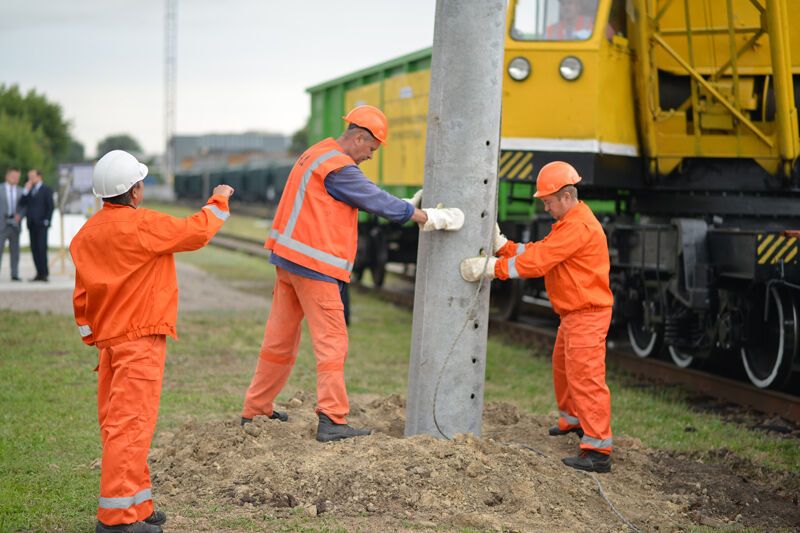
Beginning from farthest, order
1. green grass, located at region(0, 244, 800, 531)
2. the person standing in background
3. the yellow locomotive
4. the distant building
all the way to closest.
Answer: the distant building
the person standing in background
the yellow locomotive
green grass, located at region(0, 244, 800, 531)

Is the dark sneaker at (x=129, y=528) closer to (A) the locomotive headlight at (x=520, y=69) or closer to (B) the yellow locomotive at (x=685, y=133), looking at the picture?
(B) the yellow locomotive at (x=685, y=133)

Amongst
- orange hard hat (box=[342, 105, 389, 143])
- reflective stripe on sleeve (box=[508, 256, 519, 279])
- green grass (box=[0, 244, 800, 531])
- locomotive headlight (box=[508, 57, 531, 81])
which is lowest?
green grass (box=[0, 244, 800, 531])

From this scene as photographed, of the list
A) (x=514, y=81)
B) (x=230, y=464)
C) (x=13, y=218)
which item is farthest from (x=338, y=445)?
(x=13, y=218)

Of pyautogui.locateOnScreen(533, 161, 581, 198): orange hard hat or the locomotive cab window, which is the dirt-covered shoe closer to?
pyautogui.locateOnScreen(533, 161, 581, 198): orange hard hat

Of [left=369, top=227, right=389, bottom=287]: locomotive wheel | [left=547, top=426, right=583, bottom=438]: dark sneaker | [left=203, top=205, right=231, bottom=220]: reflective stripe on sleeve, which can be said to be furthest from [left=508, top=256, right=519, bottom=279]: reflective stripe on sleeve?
[left=369, top=227, right=389, bottom=287]: locomotive wheel

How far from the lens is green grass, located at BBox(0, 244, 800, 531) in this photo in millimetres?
5875

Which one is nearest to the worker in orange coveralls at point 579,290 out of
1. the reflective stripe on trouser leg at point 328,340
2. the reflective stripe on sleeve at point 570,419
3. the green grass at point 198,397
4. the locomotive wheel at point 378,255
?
the reflective stripe on sleeve at point 570,419

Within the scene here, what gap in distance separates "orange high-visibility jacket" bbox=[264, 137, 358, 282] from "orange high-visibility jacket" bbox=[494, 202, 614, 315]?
0.92m

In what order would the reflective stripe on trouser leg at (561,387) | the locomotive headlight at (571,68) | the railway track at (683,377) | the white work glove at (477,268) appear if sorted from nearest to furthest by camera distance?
the white work glove at (477,268), the reflective stripe on trouser leg at (561,387), the railway track at (683,377), the locomotive headlight at (571,68)

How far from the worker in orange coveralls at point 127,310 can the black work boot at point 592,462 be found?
97.8 inches

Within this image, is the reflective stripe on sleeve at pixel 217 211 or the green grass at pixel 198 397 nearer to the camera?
the reflective stripe on sleeve at pixel 217 211

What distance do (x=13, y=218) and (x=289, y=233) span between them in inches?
526

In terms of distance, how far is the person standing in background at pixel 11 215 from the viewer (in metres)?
18.3

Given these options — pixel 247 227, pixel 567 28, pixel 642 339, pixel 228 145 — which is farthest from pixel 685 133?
pixel 228 145
